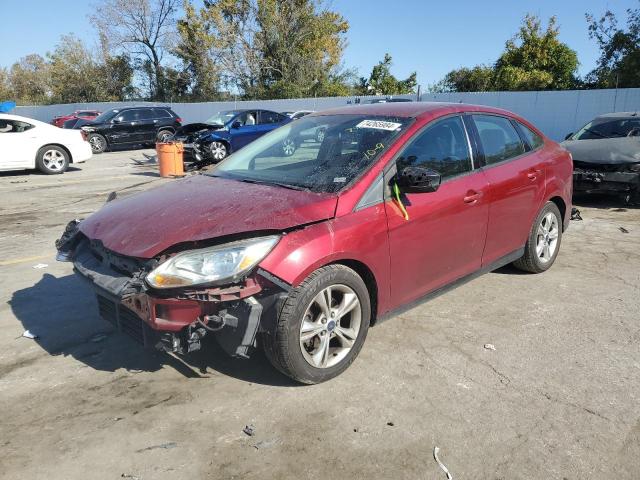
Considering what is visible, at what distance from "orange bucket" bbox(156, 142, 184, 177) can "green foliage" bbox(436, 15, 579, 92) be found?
77.8 ft

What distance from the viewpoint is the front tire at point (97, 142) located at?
67.1ft

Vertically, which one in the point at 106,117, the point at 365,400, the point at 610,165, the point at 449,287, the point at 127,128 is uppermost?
the point at 106,117

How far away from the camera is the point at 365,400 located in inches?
120

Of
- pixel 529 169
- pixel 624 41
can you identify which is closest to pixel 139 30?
pixel 624 41

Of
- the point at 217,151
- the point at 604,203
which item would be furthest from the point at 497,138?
the point at 217,151

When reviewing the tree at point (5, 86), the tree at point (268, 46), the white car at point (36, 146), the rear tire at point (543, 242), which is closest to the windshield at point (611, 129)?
the rear tire at point (543, 242)

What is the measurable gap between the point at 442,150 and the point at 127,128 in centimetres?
1932

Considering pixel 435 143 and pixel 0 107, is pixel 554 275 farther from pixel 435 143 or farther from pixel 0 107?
pixel 0 107

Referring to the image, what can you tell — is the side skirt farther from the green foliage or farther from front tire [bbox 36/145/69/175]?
the green foliage

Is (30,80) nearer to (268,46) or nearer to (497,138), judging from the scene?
(268,46)

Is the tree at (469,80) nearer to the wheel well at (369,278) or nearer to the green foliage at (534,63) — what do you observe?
the green foliage at (534,63)

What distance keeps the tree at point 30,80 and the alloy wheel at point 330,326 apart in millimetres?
63886

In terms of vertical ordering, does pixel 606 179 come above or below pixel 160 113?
below

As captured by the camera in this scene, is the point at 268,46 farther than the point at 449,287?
Yes
